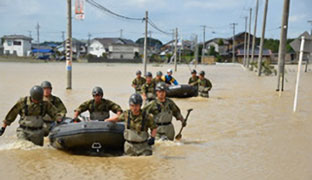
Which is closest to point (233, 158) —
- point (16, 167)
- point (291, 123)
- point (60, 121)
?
point (60, 121)

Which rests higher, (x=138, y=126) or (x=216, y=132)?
(x=138, y=126)

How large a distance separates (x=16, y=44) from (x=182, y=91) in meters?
82.5

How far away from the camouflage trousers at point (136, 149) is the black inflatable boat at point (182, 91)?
9305 mm

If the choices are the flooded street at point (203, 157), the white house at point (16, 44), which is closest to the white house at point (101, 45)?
the white house at point (16, 44)

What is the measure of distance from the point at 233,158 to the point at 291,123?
14.6 feet

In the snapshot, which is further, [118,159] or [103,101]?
[103,101]

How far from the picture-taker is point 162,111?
23.2 ft

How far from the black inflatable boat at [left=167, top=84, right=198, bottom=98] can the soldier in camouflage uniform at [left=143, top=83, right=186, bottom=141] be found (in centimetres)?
830

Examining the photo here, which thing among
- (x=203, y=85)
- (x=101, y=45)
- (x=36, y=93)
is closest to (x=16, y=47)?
(x=101, y=45)

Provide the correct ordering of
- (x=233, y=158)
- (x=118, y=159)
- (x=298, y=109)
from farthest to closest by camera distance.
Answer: (x=298, y=109)
(x=233, y=158)
(x=118, y=159)

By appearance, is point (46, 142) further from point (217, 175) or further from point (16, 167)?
point (217, 175)

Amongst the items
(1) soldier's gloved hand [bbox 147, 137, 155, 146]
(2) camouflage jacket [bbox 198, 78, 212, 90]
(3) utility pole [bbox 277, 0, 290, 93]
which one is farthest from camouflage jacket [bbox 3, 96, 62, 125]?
(3) utility pole [bbox 277, 0, 290, 93]

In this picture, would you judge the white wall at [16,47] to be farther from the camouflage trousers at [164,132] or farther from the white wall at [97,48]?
the camouflage trousers at [164,132]

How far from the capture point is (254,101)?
16078 millimetres
